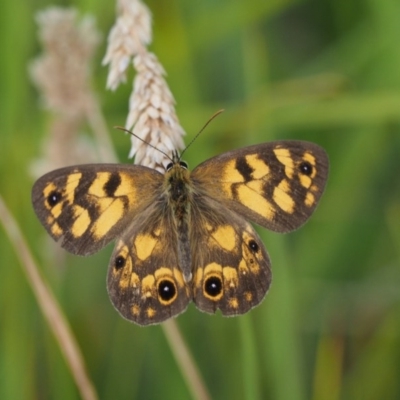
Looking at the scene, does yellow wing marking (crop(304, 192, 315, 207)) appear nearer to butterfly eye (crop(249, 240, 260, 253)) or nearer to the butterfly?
the butterfly

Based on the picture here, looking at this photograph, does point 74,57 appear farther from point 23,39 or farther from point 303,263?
point 303,263

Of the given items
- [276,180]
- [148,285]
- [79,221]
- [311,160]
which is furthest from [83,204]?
[311,160]

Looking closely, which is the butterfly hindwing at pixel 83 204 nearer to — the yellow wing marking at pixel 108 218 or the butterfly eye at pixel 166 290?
the yellow wing marking at pixel 108 218

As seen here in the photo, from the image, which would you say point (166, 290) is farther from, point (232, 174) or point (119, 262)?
point (232, 174)

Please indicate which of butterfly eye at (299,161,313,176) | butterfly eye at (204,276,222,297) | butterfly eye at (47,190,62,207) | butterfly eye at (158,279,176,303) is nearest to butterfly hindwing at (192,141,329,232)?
butterfly eye at (299,161,313,176)

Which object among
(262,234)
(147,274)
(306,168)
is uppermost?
(306,168)

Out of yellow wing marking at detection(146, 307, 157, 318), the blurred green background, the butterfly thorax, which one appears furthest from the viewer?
the blurred green background

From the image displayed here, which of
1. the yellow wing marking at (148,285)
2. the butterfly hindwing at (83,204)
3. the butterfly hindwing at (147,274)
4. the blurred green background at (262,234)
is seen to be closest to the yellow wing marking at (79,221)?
the butterfly hindwing at (83,204)
